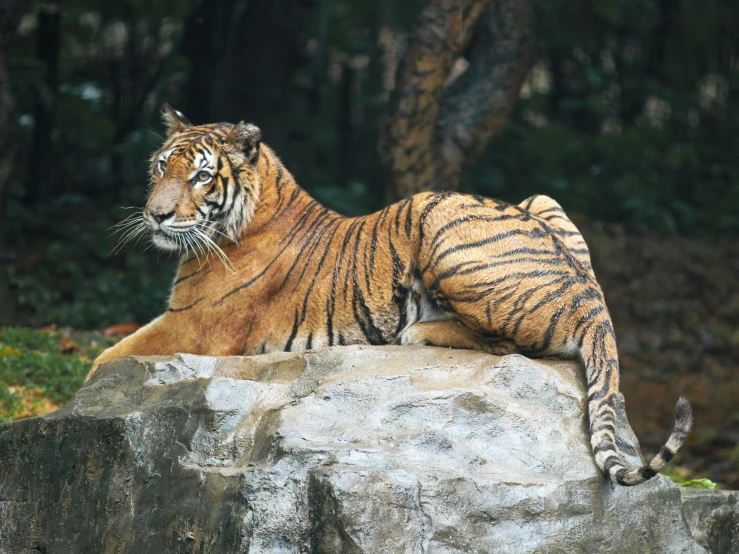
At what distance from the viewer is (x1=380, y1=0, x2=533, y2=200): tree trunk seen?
8.20 meters

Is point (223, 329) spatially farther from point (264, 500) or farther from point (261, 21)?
point (261, 21)

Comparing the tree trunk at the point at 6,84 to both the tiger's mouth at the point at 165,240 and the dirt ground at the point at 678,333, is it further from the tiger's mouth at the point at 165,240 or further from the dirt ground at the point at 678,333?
the dirt ground at the point at 678,333

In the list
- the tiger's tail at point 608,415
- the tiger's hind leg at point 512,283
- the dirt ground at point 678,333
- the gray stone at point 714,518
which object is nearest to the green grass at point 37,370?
the tiger's hind leg at point 512,283

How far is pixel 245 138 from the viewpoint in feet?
18.2

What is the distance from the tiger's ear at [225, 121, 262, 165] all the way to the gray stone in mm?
2942

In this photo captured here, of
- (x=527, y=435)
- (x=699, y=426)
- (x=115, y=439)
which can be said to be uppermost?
(x=527, y=435)

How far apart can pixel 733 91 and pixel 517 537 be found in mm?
11464

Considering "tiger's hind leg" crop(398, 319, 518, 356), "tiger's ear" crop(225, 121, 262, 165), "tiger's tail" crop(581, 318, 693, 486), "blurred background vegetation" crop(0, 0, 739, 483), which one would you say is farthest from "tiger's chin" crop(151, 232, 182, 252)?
"blurred background vegetation" crop(0, 0, 739, 483)

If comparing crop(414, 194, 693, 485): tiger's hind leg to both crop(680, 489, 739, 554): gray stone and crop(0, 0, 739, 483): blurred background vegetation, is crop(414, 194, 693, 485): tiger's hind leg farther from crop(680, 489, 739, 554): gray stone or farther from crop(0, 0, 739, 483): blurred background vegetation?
crop(0, 0, 739, 483): blurred background vegetation

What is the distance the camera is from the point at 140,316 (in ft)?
31.8

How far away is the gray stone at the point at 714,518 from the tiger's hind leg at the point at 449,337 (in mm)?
1113

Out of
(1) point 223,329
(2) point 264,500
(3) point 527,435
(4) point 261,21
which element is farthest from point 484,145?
(2) point 264,500

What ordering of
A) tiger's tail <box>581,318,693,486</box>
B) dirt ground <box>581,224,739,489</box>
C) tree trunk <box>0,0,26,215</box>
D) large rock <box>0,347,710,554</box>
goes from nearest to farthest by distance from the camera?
large rock <box>0,347,710,554</box>, tiger's tail <box>581,318,693,486</box>, tree trunk <box>0,0,26,215</box>, dirt ground <box>581,224,739,489</box>

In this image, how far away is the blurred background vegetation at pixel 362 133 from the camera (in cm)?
1065
